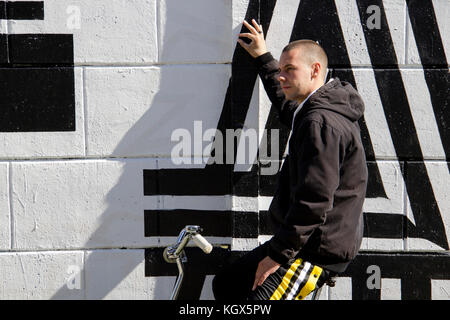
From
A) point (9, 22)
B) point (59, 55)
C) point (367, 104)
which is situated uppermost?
point (9, 22)

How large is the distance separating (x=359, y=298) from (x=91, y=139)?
197 cm

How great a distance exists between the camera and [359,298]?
3305mm

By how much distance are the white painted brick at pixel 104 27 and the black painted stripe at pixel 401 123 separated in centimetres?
132

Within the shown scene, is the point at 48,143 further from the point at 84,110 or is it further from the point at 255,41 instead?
the point at 255,41

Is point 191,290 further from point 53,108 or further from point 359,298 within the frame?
point 53,108

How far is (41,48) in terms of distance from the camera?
3199 mm

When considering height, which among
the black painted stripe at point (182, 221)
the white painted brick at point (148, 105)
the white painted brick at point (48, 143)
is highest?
the white painted brick at point (148, 105)

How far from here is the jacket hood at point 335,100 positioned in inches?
93.7

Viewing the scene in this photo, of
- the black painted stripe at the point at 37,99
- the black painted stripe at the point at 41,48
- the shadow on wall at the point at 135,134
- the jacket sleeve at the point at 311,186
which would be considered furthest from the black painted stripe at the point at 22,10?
the jacket sleeve at the point at 311,186

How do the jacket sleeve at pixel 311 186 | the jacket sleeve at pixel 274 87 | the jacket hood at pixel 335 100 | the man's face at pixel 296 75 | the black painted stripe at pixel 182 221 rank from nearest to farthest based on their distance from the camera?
the jacket sleeve at pixel 311 186 → the jacket hood at pixel 335 100 → the man's face at pixel 296 75 → the jacket sleeve at pixel 274 87 → the black painted stripe at pixel 182 221

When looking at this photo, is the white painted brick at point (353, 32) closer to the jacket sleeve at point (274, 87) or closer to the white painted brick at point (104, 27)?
the jacket sleeve at point (274, 87)

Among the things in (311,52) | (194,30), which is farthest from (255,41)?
(311,52)

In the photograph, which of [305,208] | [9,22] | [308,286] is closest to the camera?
[305,208]
